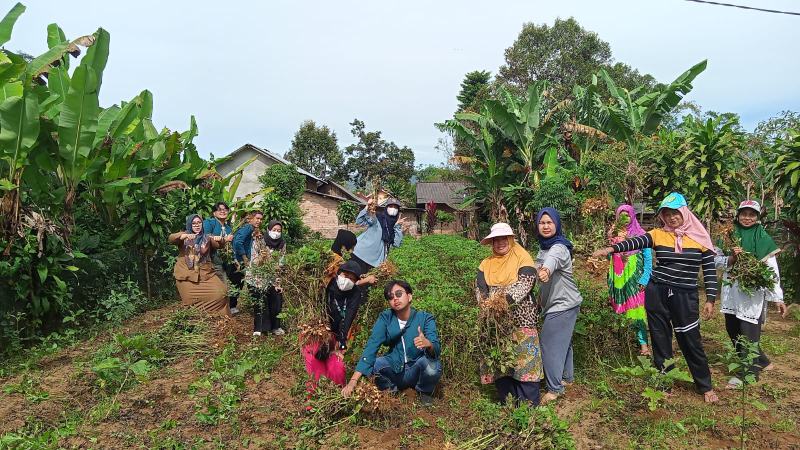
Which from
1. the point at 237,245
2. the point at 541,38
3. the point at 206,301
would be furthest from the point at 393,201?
the point at 541,38

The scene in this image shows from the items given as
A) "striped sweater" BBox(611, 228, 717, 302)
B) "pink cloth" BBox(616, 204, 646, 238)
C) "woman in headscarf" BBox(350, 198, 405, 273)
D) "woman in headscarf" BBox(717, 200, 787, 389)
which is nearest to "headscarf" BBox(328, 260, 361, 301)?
"woman in headscarf" BBox(350, 198, 405, 273)

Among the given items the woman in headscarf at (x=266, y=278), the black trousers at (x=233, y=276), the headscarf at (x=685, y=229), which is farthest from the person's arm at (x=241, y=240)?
the headscarf at (x=685, y=229)

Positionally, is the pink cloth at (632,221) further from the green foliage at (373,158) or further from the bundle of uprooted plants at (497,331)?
the green foliage at (373,158)

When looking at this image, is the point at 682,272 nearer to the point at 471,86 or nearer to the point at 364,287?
the point at 364,287

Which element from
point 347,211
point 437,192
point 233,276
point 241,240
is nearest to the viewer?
point 241,240

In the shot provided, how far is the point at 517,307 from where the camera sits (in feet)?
12.2

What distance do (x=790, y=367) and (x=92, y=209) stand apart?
9.56 meters

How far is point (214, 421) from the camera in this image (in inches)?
140

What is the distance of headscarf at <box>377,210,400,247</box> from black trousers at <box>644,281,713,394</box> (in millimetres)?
2893

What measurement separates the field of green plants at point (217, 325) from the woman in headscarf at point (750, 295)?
1.41 ft

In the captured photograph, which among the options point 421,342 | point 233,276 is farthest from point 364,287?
point 233,276

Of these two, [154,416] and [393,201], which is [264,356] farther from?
[393,201]

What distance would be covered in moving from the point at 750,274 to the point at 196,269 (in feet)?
18.8

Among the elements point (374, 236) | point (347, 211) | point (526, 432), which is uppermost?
point (347, 211)
